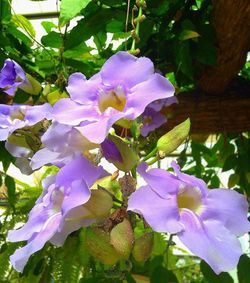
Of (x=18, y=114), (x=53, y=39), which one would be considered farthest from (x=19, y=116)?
(x=53, y=39)

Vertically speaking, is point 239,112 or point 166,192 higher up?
point 166,192

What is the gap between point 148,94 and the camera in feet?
1.35

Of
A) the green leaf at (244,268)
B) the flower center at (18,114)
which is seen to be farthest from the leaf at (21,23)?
the green leaf at (244,268)

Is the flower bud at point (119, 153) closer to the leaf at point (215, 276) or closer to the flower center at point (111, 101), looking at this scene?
the flower center at point (111, 101)

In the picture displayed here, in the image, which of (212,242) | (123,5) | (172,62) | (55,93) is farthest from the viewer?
(172,62)

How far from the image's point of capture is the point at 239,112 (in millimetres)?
1197

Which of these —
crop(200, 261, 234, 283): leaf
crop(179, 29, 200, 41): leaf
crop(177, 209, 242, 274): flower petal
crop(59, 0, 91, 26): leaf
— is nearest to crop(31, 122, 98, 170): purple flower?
crop(177, 209, 242, 274): flower petal

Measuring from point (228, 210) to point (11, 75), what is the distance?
397mm

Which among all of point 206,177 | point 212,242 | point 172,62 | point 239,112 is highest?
point 212,242

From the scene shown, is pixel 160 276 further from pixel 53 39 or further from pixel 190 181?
pixel 53 39

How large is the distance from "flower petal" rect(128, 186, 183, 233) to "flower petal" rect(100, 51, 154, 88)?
10cm

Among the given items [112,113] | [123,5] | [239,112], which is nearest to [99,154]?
[112,113]

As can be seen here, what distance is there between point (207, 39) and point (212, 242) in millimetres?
675

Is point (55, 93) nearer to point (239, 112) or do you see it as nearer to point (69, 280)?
point (69, 280)
